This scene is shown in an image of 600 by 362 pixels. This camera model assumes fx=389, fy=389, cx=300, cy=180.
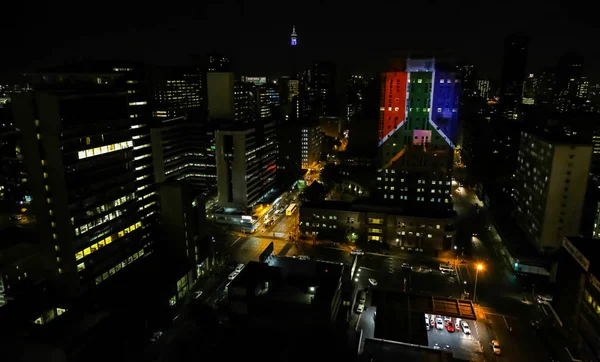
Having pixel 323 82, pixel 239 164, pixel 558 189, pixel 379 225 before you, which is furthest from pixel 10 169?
pixel 323 82

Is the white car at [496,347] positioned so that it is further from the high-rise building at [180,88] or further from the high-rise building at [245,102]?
the high-rise building at [180,88]

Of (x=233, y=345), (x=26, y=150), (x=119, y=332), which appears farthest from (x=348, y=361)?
(x=26, y=150)

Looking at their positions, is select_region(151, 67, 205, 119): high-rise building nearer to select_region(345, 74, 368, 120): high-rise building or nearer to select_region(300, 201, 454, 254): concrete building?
select_region(345, 74, 368, 120): high-rise building

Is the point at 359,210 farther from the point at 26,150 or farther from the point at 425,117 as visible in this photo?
the point at 26,150

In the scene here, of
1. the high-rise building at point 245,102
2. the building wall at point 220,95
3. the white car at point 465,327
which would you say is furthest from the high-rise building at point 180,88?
the white car at point 465,327

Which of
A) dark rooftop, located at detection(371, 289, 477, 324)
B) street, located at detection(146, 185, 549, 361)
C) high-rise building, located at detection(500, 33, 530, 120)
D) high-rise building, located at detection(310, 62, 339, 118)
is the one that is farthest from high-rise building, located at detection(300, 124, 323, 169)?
high-rise building, located at detection(500, 33, 530, 120)

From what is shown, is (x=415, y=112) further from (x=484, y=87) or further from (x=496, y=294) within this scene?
(x=484, y=87)
